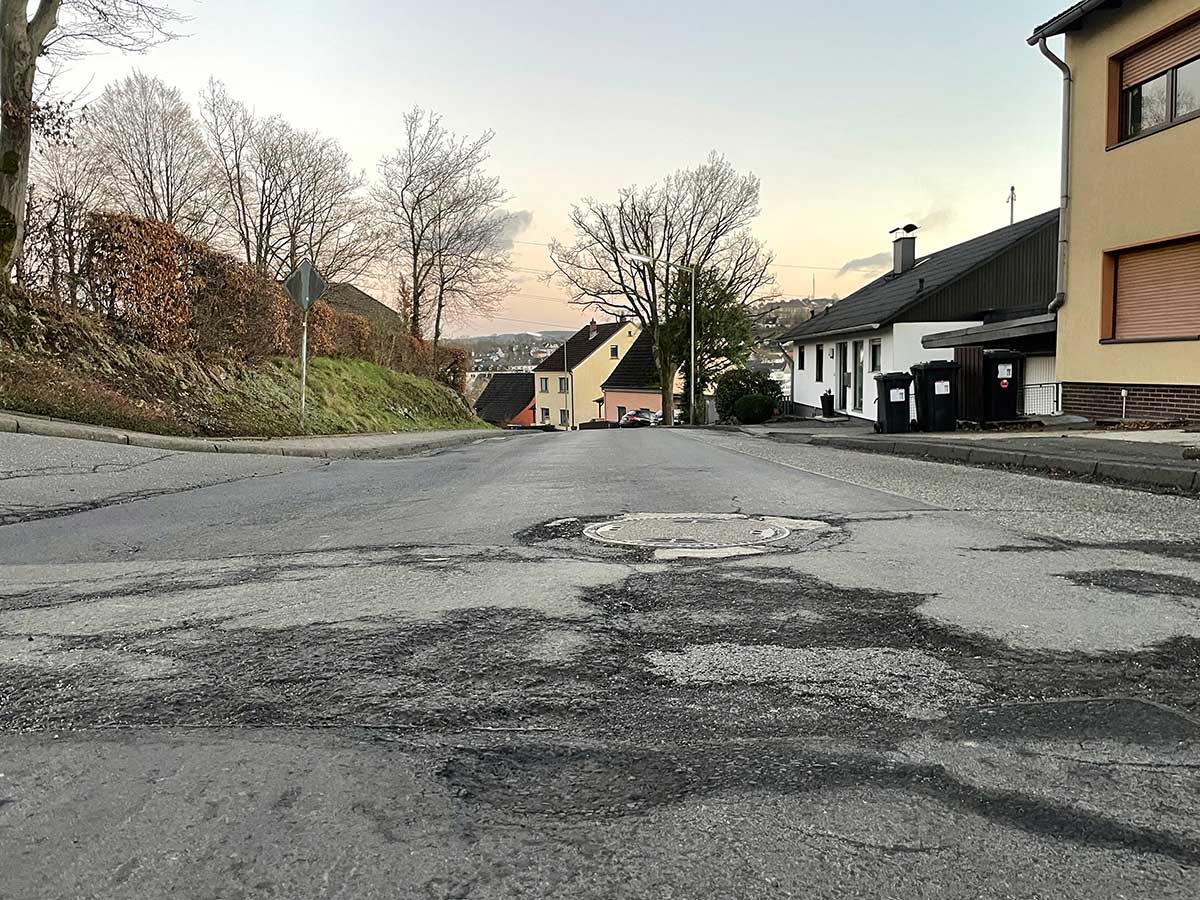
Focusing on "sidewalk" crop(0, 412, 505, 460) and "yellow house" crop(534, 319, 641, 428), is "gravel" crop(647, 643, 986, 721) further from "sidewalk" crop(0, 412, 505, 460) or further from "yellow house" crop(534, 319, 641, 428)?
"yellow house" crop(534, 319, 641, 428)

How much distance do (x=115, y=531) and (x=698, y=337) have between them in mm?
44250

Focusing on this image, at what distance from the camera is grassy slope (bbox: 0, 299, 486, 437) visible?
1227cm

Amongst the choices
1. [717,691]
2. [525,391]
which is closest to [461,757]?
[717,691]

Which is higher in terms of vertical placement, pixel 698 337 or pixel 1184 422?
pixel 698 337

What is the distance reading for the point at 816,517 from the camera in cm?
706

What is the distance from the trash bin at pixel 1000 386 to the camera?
20188 millimetres

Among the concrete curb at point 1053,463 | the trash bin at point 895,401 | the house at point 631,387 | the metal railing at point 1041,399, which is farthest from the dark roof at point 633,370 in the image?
the concrete curb at point 1053,463

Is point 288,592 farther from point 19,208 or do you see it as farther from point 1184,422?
point 1184,422

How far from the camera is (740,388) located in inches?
1726

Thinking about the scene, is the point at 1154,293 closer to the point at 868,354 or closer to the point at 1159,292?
the point at 1159,292

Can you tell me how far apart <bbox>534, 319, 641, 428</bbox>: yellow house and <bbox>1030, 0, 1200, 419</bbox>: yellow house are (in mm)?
63632

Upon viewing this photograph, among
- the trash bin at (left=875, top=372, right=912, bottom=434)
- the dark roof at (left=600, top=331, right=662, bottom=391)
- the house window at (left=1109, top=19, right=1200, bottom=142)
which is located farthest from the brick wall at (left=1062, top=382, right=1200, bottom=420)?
the dark roof at (left=600, top=331, right=662, bottom=391)

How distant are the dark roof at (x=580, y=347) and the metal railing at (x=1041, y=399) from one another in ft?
211

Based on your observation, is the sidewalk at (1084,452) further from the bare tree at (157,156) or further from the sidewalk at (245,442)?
the bare tree at (157,156)
